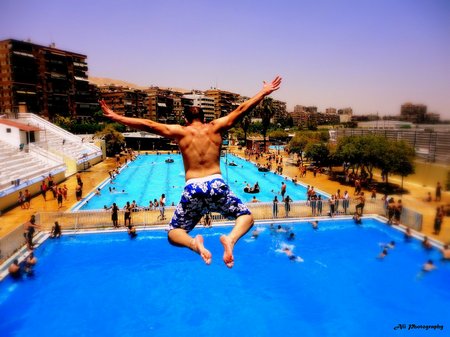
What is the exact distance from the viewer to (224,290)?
45.5 ft

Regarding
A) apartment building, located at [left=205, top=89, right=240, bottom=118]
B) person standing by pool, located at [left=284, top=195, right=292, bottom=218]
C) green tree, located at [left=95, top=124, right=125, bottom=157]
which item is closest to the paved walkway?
person standing by pool, located at [left=284, top=195, right=292, bottom=218]

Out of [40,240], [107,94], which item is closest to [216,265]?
[40,240]

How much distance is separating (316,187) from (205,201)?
88.6 ft

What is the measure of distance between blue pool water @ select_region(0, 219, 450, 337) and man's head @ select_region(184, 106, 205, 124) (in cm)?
965

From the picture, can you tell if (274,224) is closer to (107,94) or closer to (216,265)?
(216,265)

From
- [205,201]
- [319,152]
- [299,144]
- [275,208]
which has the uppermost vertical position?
[205,201]

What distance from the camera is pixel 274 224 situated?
1939 centimetres

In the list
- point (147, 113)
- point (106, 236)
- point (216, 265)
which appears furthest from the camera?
point (147, 113)

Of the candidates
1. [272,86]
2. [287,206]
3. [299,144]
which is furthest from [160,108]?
[272,86]

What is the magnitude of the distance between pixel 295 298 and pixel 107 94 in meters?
108

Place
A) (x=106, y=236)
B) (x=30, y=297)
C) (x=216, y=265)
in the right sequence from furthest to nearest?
(x=106, y=236) → (x=216, y=265) → (x=30, y=297)

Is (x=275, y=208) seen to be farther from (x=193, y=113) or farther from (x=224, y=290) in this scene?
(x=193, y=113)

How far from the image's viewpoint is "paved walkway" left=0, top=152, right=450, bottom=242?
1664cm

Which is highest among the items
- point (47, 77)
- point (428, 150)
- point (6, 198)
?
point (47, 77)
